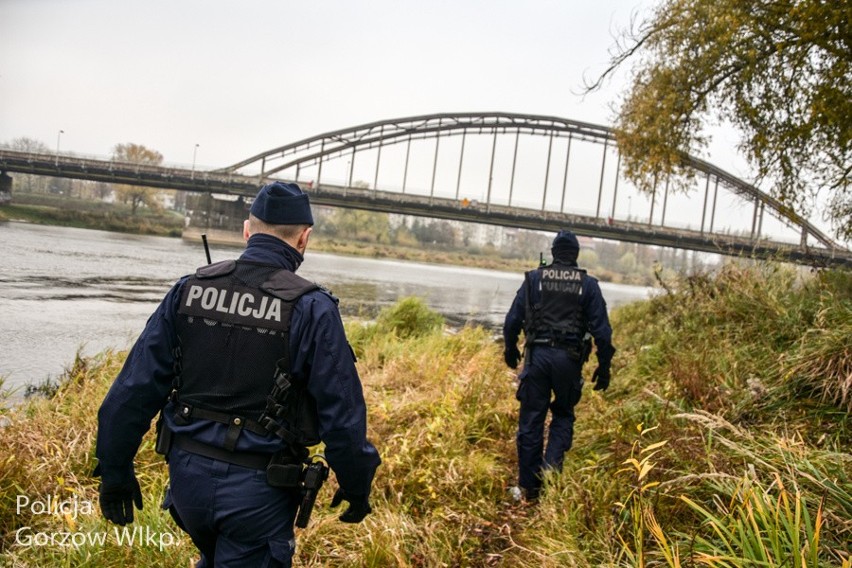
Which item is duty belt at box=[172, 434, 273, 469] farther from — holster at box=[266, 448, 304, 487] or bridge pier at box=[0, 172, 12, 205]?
bridge pier at box=[0, 172, 12, 205]

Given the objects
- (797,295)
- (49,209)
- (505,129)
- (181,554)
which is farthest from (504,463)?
(505,129)

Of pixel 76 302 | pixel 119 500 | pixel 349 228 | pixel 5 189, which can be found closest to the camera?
pixel 119 500

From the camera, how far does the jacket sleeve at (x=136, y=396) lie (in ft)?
7.47

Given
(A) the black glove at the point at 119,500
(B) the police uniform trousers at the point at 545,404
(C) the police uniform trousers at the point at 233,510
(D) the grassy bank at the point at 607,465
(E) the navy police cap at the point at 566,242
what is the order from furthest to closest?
1. (E) the navy police cap at the point at 566,242
2. (B) the police uniform trousers at the point at 545,404
3. (D) the grassy bank at the point at 607,465
4. (A) the black glove at the point at 119,500
5. (C) the police uniform trousers at the point at 233,510

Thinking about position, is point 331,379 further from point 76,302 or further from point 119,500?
point 76,302

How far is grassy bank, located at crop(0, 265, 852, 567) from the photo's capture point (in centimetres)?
274

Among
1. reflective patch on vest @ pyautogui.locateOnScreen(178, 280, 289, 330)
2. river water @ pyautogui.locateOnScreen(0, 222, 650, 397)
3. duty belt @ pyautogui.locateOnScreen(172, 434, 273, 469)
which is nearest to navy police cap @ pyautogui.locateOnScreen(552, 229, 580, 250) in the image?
reflective patch on vest @ pyautogui.locateOnScreen(178, 280, 289, 330)

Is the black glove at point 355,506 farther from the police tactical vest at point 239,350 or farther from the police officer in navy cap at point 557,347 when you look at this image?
the police officer in navy cap at point 557,347

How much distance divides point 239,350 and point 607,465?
299 centimetres

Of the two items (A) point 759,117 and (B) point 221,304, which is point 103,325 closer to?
(B) point 221,304

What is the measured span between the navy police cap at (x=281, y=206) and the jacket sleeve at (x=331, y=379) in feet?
1.29

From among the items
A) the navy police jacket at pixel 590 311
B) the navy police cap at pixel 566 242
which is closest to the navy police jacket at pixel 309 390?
the navy police jacket at pixel 590 311

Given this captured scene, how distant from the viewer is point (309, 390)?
2.28m

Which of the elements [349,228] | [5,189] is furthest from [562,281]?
[349,228]
